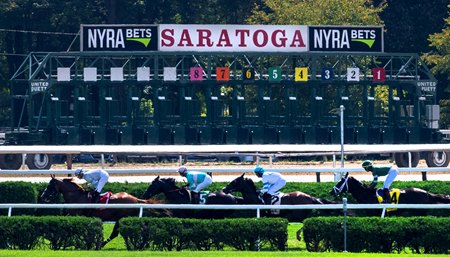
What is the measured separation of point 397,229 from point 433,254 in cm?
56

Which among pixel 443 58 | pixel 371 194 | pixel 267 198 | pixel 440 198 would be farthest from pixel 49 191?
pixel 443 58

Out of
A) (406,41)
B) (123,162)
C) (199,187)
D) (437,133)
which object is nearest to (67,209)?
(199,187)

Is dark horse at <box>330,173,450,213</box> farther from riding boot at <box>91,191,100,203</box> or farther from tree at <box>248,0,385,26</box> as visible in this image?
tree at <box>248,0,385,26</box>

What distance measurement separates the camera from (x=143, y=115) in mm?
40219

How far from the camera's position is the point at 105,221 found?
59.8 ft

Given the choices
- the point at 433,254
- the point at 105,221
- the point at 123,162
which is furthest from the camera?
the point at 123,162

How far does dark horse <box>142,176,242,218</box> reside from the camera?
18.1 metres

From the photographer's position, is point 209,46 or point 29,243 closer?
point 29,243

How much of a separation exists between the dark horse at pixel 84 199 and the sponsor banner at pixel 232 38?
56.7ft

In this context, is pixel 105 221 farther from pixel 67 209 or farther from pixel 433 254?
pixel 433 254

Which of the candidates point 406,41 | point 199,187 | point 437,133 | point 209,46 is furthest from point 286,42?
point 199,187

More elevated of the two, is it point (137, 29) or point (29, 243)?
point (137, 29)

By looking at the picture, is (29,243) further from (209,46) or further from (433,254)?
(209,46)

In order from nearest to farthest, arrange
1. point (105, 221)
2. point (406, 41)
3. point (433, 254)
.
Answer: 1. point (433, 254)
2. point (105, 221)
3. point (406, 41)
